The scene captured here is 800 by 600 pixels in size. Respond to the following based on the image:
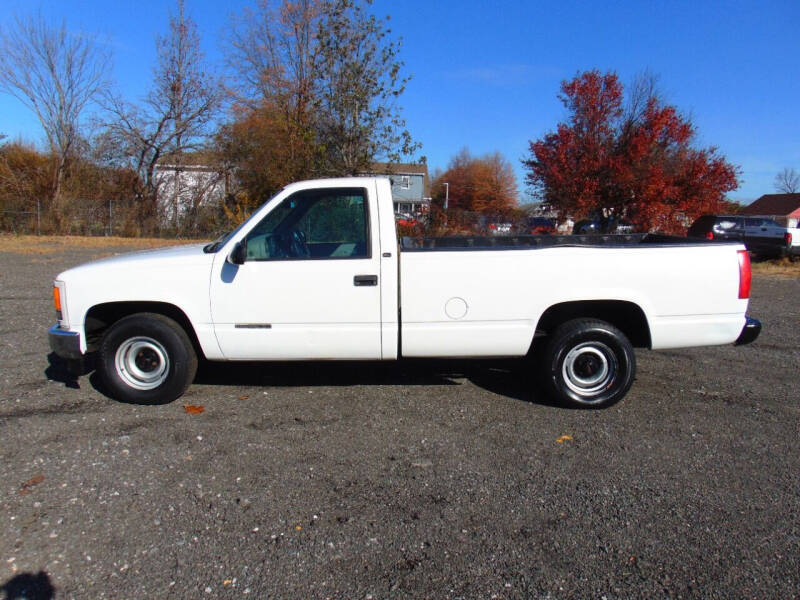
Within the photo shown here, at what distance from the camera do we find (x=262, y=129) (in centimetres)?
2492

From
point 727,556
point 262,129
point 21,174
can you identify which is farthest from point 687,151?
point 21,174

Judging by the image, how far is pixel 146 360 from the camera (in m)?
4.86

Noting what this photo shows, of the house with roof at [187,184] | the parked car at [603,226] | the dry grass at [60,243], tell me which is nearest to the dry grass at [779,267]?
the parked car at [603,226]

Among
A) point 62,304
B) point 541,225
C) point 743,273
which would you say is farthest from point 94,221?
point 743,273

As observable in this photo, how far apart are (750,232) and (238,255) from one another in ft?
63.8

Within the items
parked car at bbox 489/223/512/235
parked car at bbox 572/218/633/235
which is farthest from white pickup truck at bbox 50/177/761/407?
parked car at bbox 572/218/633/235

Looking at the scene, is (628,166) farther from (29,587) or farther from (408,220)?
(29,587)

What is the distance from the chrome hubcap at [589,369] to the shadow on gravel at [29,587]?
12.4ft

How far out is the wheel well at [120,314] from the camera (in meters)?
4.82

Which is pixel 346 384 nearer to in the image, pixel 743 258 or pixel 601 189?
pixel 743 258

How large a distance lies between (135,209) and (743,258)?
85.6 feet

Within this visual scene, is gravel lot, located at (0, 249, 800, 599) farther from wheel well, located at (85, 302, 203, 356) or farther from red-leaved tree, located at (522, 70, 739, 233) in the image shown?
red-leaved tree, located at (522, 70, 739, 233)

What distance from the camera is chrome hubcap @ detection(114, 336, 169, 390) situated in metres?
4.79

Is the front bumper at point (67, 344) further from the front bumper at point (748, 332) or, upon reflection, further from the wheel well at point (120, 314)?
the front bumper at point (748, 332)
